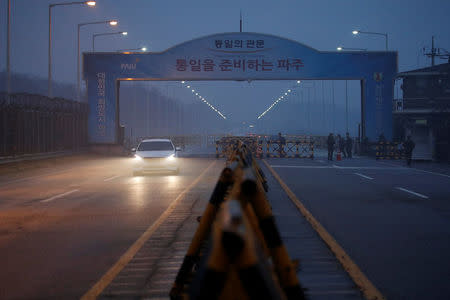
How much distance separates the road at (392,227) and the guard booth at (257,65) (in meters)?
21.7

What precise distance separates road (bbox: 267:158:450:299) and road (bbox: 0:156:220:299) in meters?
3.38

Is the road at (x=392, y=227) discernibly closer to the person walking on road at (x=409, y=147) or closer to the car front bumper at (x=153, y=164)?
the car front bumper at (x=153, y=164)

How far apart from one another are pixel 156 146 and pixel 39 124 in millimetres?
12127

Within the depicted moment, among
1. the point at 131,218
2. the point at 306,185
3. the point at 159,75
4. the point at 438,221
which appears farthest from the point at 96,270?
the point at 159,75

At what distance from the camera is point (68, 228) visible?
966 centimetres

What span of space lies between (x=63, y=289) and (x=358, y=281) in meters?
3.34

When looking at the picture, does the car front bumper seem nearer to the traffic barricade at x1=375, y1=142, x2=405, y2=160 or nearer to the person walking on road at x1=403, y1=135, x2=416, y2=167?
the person walking on road at x1=403, y1=135, x2=416, y2=167

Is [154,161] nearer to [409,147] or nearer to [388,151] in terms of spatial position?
[409,147]

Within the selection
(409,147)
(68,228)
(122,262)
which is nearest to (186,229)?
(68,228)

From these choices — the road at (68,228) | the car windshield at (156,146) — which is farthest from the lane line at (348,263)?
the car windshield at (156,146)

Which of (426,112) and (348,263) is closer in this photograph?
(348,263)

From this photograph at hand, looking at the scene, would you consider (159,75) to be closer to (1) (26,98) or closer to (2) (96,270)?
(1) (26,98)

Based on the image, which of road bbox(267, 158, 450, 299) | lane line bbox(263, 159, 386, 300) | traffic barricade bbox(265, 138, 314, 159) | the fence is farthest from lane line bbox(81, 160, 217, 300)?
traffic barricade bbox(265, 138, 314, 159)

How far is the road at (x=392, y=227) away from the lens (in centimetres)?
616
